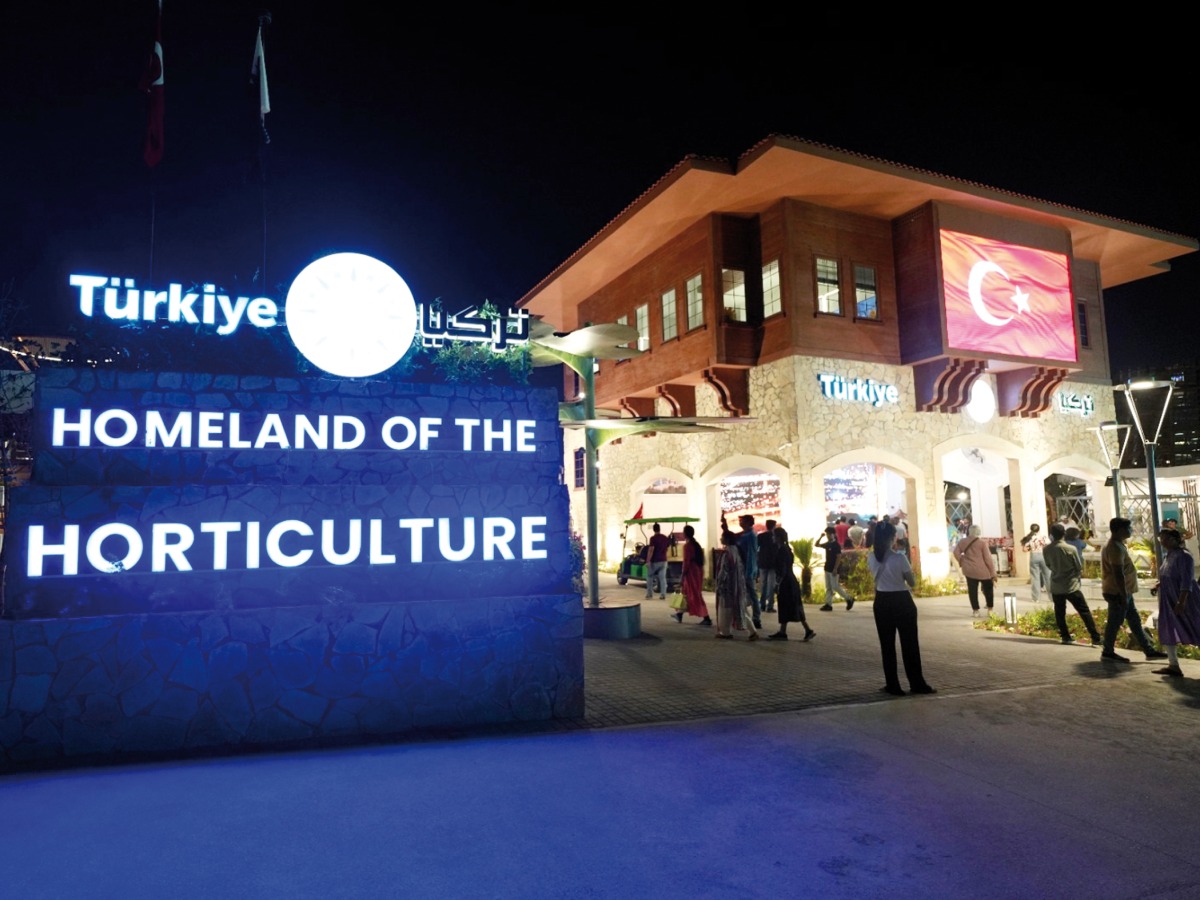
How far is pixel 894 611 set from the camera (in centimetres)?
795

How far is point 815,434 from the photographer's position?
702 inches

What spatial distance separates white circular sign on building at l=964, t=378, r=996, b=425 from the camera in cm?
2045

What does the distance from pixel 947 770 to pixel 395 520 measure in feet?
16.4

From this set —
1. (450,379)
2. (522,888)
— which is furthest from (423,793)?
(450,379)

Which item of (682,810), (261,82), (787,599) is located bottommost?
(682,810)

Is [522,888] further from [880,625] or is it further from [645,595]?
[645,595]

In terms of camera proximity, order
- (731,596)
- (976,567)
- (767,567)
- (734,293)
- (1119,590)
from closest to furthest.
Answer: (1119,590)
(731,596)
(767,567)
(976,567)
(734,293)

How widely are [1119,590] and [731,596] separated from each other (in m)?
4.97

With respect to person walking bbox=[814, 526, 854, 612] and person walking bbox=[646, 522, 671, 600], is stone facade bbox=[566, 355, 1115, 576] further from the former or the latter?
person walking bbox=[646, 522, 671, 600]

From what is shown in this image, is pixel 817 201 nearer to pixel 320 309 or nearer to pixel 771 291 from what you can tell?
pixel 771 291

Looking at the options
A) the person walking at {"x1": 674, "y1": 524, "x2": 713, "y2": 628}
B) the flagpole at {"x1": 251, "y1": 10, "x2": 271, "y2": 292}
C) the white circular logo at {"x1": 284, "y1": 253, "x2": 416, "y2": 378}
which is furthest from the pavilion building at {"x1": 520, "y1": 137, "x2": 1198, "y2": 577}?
the white circular logo at {"x1": 284, "y1": 253, "x2": 416, "y2": 378}

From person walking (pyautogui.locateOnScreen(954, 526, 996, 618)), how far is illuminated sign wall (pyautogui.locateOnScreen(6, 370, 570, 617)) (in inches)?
360

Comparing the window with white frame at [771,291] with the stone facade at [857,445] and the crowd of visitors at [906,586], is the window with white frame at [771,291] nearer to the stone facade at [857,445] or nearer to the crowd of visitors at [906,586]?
the stone facade at [857,445]

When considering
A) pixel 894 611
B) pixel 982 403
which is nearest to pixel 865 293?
pixel 982 403
